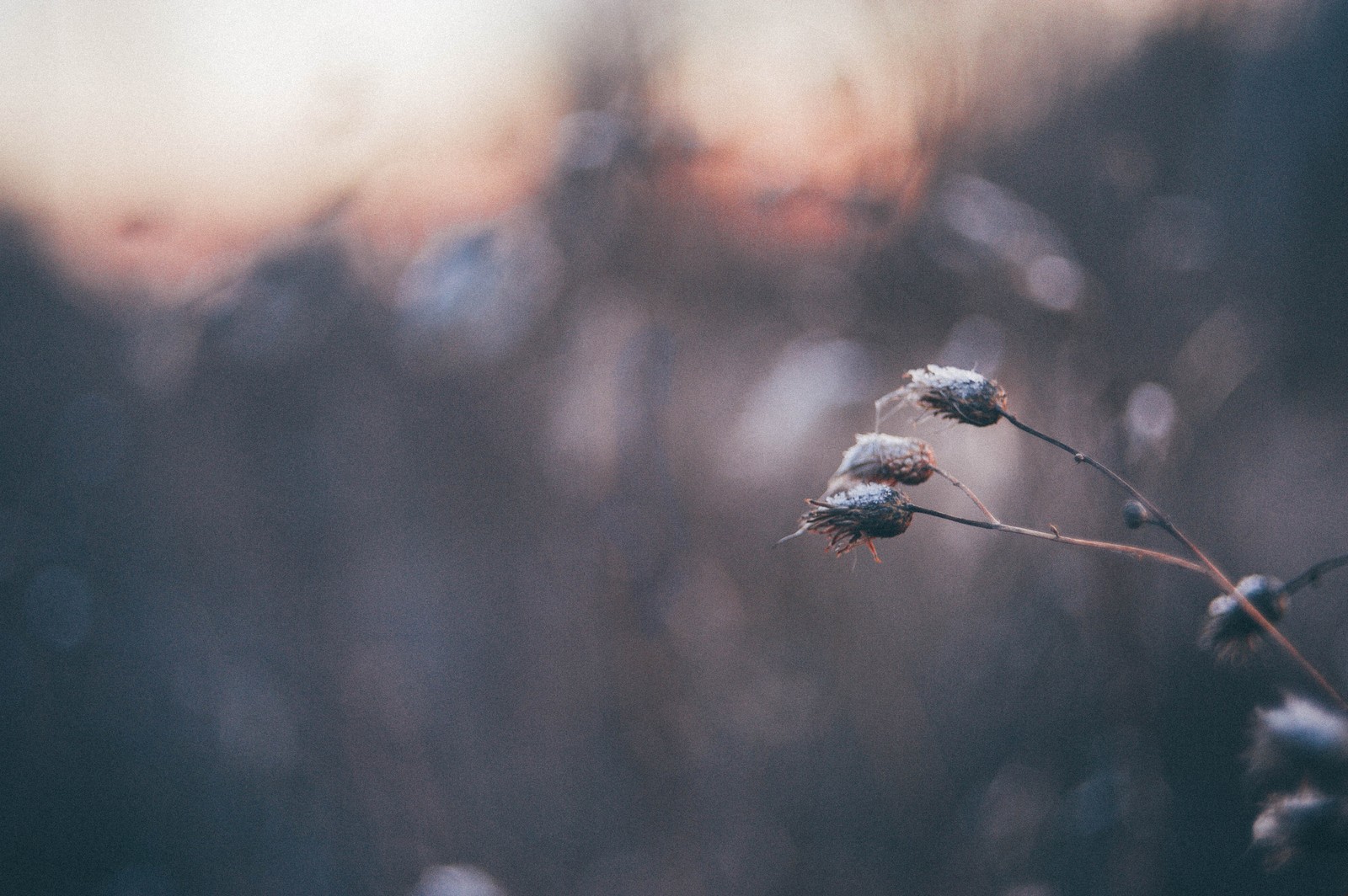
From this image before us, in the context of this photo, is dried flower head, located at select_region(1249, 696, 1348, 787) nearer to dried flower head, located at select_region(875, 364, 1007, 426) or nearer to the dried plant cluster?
the dried plant cluster

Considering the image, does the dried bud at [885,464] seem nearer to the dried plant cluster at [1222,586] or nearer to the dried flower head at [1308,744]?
the dried plant cluster at [1222,586]

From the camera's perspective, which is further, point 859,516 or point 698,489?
point 698,489

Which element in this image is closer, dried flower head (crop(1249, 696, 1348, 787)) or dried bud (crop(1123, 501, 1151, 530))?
dried flower head (crop(1249, 696, 1348, 787))

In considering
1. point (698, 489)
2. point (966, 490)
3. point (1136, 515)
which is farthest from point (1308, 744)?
point (698, 489)

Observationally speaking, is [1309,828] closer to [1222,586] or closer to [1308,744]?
[1308,744]

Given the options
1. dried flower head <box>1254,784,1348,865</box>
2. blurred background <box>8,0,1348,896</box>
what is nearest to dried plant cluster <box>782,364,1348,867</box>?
dried flower head <box>1254,784,1348,865</box>

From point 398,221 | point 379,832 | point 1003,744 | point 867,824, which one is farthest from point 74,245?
point 1003,744

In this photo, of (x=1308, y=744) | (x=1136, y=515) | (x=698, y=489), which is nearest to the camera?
(x=1308, y=744)
